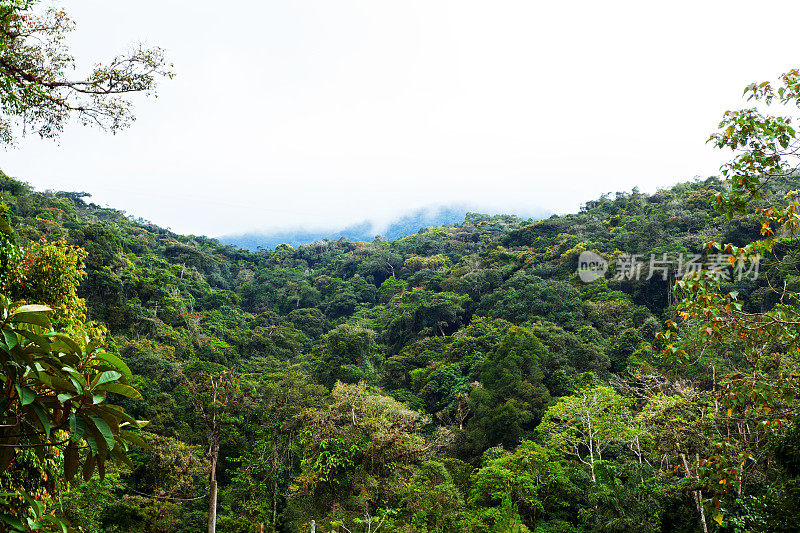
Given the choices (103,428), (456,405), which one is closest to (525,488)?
(456,405)

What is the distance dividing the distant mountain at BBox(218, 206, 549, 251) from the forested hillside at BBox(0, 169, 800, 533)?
83.6 metres

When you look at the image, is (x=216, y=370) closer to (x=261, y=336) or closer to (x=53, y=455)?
(x=261, y=336)

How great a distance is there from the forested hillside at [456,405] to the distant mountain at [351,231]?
83.6m

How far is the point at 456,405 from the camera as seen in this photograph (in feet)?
59.9

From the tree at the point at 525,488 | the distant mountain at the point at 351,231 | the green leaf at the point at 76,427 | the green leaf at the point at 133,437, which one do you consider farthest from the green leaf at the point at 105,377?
the distant mountain at the point at 351,231

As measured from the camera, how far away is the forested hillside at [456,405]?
8.60 metres

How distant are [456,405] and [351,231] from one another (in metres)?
112

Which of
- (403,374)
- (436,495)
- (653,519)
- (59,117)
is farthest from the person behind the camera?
(403,374)

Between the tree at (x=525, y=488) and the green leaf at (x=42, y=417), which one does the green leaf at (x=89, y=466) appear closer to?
the green leaf at (x=42, y=417)

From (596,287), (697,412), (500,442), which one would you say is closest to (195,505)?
(500,442)

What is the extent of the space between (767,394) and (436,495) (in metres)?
9.38

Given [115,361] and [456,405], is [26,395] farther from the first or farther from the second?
[456,405]

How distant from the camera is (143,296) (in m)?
25.6

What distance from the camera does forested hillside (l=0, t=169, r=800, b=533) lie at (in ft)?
28.2
